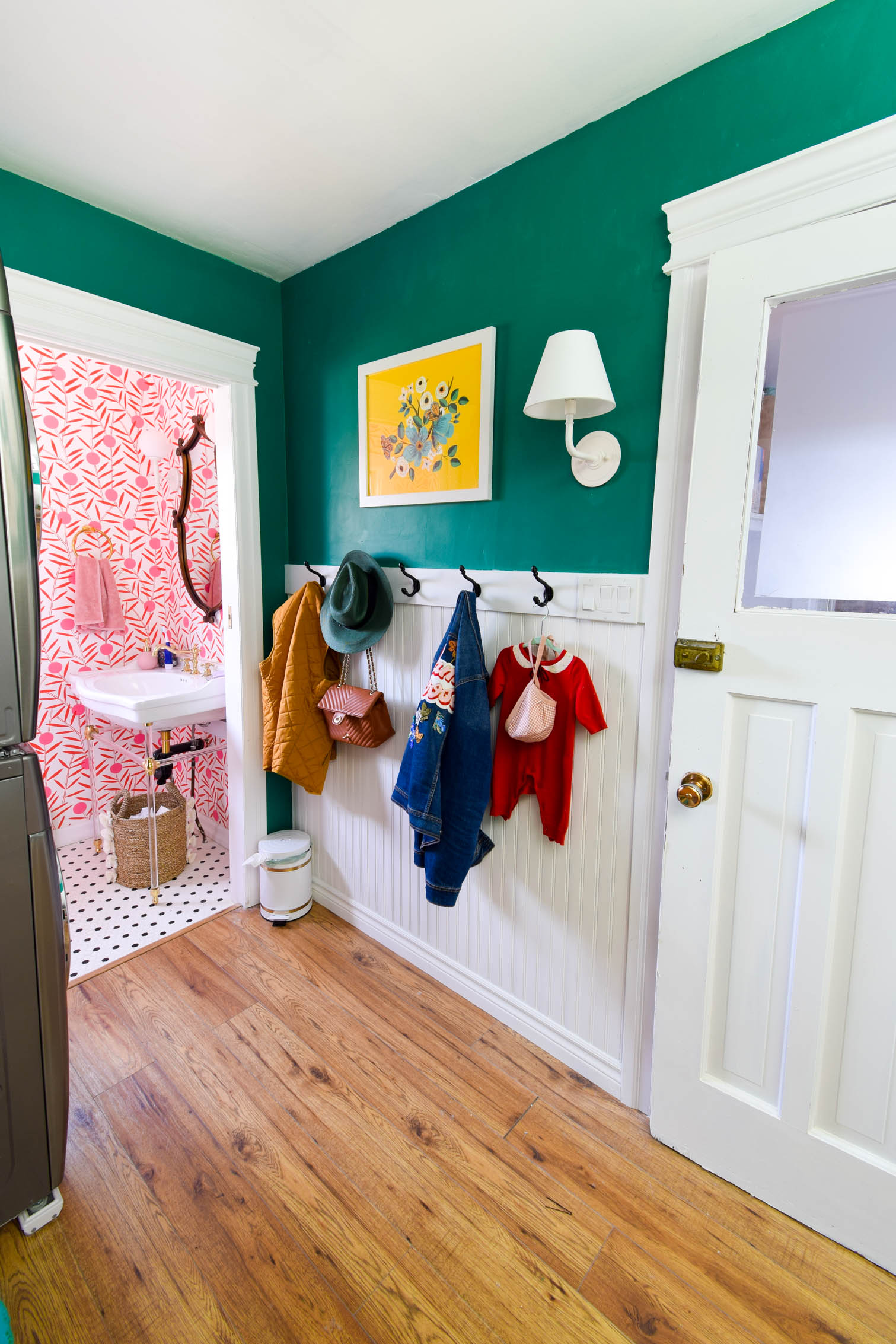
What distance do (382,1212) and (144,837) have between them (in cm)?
168

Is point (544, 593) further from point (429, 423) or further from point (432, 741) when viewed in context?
point (429, 423)

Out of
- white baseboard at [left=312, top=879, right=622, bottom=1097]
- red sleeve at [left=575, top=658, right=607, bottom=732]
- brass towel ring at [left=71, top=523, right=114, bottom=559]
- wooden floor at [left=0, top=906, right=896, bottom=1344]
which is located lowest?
wooden floor at [left=0, top=906, right=896, bottom=1344]

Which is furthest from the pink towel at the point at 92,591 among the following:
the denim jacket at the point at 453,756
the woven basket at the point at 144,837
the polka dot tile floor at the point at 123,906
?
the denim jacket at the point at 453,756

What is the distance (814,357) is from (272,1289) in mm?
2021

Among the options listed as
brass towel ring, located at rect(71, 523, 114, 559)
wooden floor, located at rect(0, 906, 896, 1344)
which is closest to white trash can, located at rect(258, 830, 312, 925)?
wooden floor, located at rect(0, 906, 896, 1344)

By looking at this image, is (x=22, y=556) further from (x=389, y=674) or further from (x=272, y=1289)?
(x=272, y=1289)

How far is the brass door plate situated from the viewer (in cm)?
121

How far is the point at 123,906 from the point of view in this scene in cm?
234

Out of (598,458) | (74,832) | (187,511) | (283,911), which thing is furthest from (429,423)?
(74,832)

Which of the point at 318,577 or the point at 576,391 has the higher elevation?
the point at 576,391

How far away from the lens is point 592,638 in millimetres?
1451

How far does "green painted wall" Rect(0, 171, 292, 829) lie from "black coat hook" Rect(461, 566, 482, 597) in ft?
3.08

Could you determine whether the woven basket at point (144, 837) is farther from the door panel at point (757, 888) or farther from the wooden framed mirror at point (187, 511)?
the door panel at point (757, 888)

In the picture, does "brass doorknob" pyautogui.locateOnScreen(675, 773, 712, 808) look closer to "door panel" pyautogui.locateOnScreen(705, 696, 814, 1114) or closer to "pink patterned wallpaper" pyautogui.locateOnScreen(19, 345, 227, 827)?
"door panel" pyautogui.locateOnScreen(705, 696, 814, 1114)
